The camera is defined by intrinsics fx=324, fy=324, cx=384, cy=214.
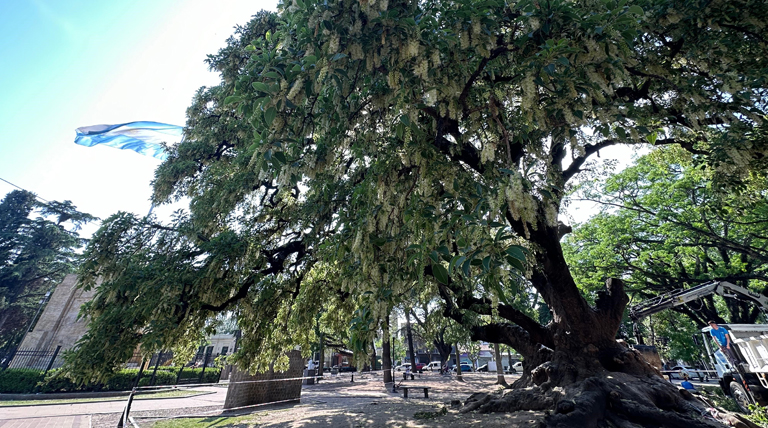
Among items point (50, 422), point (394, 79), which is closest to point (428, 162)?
point (394, 79)

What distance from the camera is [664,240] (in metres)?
14.4

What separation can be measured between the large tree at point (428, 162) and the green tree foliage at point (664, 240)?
26.4 ft

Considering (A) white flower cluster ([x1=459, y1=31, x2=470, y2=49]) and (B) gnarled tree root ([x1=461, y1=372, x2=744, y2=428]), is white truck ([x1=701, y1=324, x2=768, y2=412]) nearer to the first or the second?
(B) gnarled tree root ([x1=461, y1=372, x2=744, y2=428])

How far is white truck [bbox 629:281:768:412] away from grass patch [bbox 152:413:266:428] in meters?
12.0

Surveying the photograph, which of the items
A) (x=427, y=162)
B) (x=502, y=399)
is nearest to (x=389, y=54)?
(x=427, y=162)

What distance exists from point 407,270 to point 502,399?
4834 mm

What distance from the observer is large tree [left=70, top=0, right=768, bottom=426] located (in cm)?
303

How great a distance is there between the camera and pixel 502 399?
257 inches

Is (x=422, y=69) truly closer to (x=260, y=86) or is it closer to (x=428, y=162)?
(x=428, y=162)

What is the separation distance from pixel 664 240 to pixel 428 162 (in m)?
16.0

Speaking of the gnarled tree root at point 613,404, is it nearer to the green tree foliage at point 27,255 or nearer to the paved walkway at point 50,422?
the paved walkway at point 50,422

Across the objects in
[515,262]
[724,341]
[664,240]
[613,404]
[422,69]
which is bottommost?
[613,404]

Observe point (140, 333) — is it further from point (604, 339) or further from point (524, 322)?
point (604, 339)

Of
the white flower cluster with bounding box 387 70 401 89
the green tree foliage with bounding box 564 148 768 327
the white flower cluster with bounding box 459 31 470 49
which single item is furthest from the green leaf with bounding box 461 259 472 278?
the green tree foliage with bounding box 564 148 768 327
